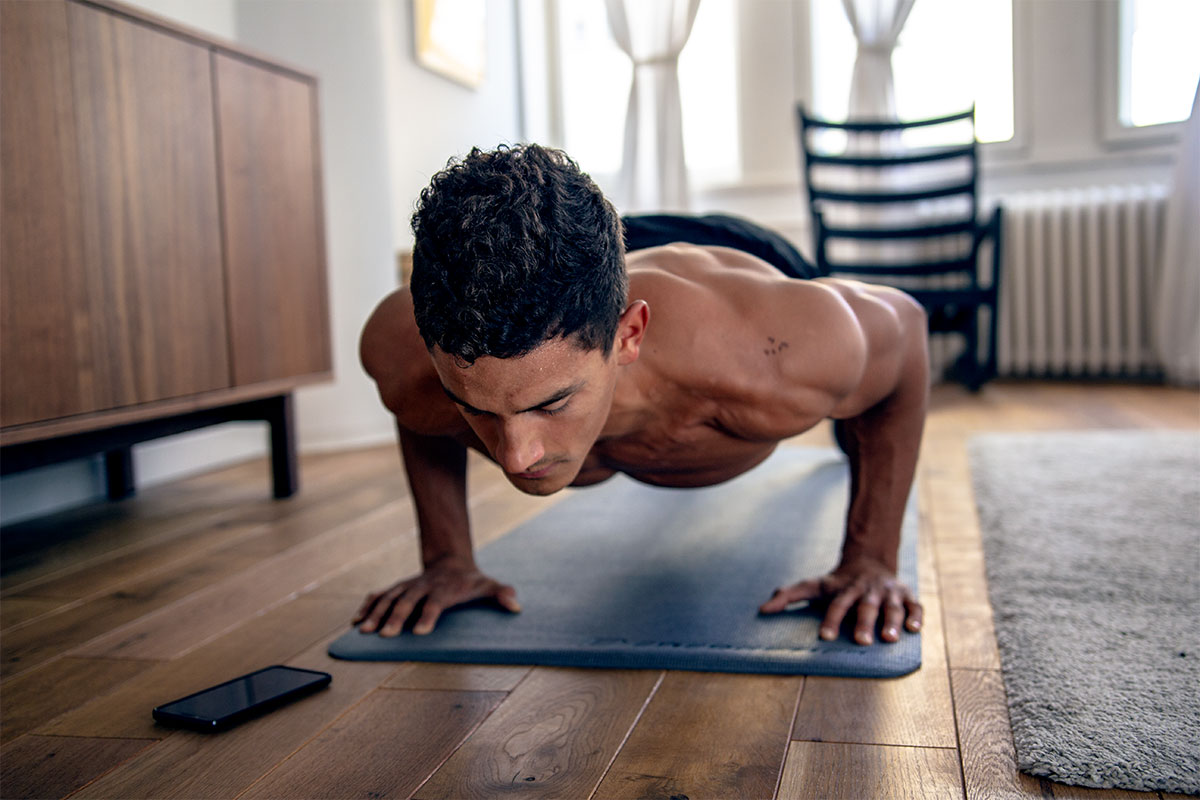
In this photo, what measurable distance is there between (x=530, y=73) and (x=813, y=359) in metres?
3.33

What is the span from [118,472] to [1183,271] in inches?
129

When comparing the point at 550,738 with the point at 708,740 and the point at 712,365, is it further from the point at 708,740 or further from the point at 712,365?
the point at 712,365

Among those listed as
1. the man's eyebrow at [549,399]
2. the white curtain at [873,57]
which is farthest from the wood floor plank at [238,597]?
A: the white curtain at [873,57]

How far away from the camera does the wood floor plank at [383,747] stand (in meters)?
0.92

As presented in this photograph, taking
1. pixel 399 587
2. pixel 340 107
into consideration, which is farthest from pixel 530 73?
pixel 399 587

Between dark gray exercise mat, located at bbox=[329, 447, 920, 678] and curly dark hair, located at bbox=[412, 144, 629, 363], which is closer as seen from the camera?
curly dark hair, located at bbox=[412, 144, 629, 363]

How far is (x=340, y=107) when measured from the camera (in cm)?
297

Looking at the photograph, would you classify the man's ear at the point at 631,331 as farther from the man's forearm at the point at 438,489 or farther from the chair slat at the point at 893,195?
the chair slat at the point at 893,195

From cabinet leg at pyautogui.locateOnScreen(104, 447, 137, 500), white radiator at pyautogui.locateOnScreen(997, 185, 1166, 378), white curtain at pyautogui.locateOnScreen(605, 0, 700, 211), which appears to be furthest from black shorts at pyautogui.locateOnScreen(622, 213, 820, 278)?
white radiator at pyautogui.locateOnScreen(997, 185, 1166, 378)

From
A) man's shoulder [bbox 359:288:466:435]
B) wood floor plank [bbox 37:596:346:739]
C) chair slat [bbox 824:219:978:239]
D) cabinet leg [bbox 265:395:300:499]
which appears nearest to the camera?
wood floor plank [bbox 37:596:346:739]

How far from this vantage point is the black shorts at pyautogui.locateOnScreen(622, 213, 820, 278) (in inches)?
63.2

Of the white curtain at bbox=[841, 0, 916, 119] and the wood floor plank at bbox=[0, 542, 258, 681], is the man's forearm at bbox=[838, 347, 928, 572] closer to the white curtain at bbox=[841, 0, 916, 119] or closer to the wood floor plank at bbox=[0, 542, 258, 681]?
the wood floor plank at bbox=[0, 542, 258, 681]

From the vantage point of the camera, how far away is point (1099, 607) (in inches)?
51.8

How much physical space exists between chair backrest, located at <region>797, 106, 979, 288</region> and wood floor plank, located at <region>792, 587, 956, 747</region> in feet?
7.10
